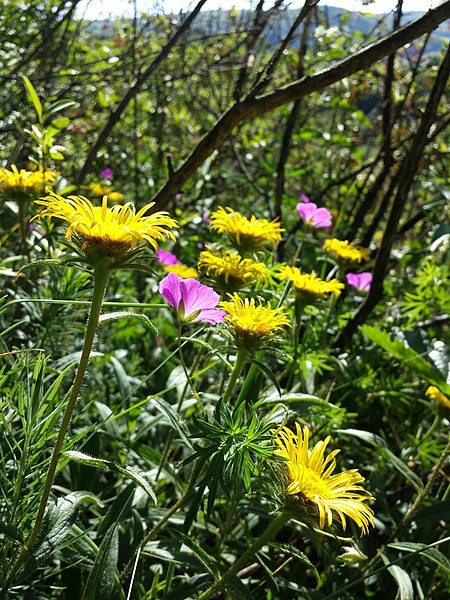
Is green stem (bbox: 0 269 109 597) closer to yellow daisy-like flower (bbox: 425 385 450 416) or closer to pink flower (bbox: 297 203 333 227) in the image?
yellow daisy-like flower (bbox: 425 385 450 416)

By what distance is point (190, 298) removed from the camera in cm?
85

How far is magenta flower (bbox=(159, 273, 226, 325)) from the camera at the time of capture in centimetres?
83

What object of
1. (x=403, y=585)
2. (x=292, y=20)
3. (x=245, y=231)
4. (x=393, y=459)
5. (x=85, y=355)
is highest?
(x=292, y=20)

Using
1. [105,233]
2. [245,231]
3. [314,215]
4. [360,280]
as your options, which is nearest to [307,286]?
[245,231]

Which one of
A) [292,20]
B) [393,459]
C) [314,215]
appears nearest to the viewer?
[393,459]

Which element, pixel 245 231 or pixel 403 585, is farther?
pixel 245 231

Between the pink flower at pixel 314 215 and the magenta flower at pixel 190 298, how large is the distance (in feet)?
2.94

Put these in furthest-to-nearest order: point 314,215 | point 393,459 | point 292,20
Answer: point 292,20 → point 314,215 → point 393,459

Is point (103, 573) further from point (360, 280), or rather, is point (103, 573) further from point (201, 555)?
point (360, 280)

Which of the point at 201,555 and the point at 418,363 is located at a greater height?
the point at 418,363

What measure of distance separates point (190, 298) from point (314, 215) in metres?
0.94

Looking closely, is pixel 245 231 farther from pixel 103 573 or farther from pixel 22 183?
pixel 103 573

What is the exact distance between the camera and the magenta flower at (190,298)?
83cm

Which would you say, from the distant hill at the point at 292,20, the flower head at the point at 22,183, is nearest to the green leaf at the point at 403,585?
the flower head at the point at 22,183
